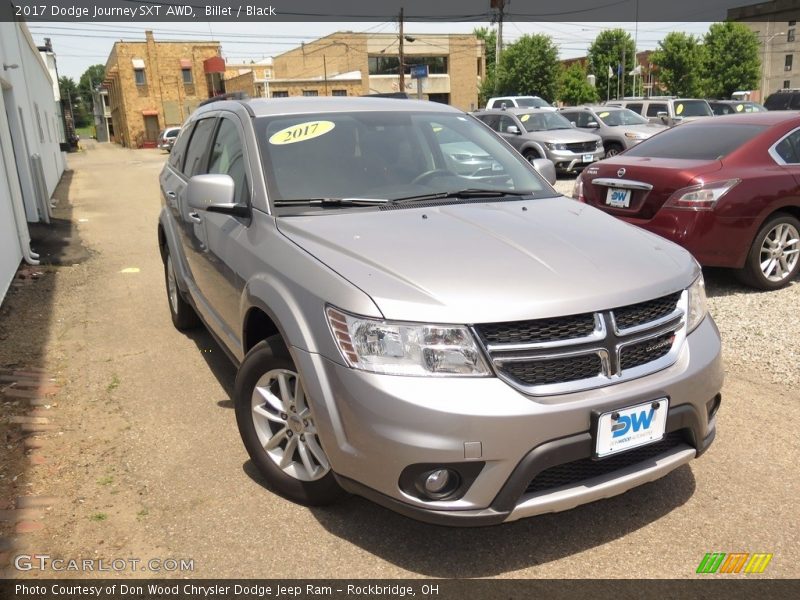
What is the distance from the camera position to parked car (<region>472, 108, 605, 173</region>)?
16.2 m

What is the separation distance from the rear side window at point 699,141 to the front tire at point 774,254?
0.79m

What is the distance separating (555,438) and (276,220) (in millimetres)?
1698

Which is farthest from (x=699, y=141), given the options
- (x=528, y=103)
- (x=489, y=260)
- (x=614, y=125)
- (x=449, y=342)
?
(x=528, y=103)

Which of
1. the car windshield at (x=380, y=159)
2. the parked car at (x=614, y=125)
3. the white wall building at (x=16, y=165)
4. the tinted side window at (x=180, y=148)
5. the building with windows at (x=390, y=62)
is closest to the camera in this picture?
the car windshield at (x=380, y=159)

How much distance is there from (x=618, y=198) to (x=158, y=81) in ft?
183

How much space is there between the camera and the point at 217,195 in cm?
344

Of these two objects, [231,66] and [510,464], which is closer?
[510,464]

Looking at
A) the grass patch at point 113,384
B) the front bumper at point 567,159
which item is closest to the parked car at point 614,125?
the front bumper at point 567,159

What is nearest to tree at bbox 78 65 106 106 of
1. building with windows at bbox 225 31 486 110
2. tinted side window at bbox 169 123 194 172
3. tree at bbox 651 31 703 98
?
building with windows at bbox 225 31 486 110

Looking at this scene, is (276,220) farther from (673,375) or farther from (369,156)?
(673,375)

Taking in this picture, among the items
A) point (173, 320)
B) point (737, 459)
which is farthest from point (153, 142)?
point (737, 459)

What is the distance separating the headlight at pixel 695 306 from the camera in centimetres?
288

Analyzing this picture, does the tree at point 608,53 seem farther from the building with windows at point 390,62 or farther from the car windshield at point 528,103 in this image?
the car windshield at point 528,103

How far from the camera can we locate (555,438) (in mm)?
2387
